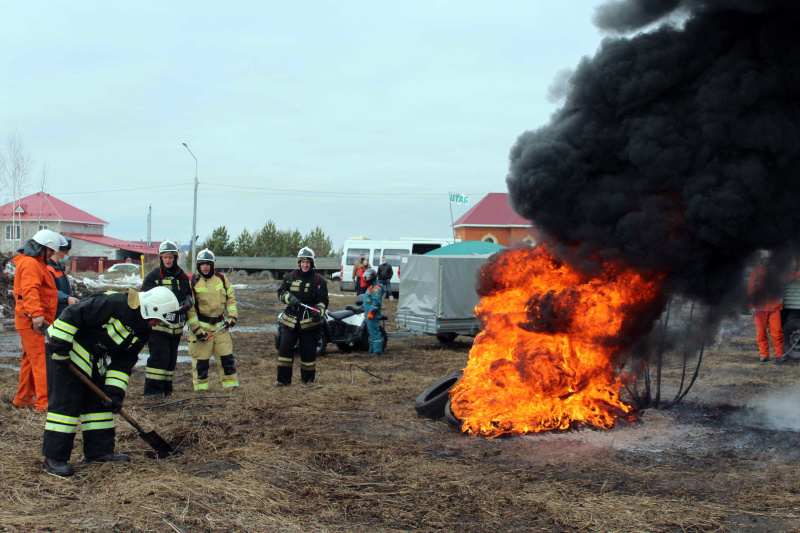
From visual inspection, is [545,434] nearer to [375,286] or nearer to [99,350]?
[99,350]

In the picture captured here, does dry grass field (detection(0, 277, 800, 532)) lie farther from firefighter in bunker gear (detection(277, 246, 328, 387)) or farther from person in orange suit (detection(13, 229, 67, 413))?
firefighter in bunker gear (detection(277, 246, 328, 387))

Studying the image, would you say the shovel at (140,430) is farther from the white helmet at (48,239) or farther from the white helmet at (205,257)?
the white helmet at (205,257)

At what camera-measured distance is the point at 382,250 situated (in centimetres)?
2870

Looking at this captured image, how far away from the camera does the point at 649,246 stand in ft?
19.9

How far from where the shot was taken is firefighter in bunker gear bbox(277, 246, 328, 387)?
831cm

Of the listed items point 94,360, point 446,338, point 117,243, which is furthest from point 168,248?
point 117,243

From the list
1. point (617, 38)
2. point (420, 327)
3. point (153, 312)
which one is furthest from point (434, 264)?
point (153, 312)

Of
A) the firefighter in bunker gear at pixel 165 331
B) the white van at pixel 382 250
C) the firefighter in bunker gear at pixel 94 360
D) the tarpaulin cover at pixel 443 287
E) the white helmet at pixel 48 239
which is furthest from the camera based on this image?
the white van at pixel 382 250

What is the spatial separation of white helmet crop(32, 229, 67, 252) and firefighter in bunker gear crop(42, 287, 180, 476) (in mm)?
2215

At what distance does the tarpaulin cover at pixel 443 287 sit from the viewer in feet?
44.5

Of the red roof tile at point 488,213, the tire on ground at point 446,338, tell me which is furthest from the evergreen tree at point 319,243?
the tire on ground at point 446,338

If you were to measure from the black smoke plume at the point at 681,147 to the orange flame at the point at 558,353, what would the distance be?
35cm

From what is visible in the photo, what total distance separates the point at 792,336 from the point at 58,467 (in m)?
12.1

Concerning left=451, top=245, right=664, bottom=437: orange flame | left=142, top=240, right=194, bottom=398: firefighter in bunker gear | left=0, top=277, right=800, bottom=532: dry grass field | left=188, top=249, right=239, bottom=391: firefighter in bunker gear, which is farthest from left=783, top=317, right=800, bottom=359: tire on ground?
left=142, top=240, right=194, bottom=398: firefighter in bunker gear
